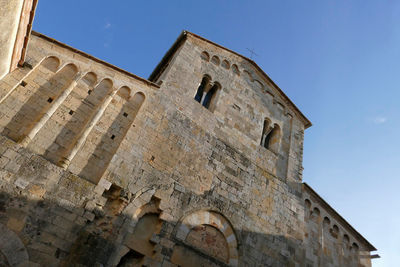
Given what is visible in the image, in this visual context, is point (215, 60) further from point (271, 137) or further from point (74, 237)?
point (74, 237)

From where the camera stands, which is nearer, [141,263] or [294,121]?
[141,263]

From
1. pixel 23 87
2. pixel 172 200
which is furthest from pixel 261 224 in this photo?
pixel 23 87

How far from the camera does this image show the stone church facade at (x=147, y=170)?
5.56 m

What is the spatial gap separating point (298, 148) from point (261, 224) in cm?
433

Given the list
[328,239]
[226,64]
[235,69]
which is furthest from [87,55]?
[328,239]

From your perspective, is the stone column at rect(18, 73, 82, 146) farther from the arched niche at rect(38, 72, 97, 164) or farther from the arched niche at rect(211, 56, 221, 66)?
the arched niche at rect(211, 56, 221, 66)

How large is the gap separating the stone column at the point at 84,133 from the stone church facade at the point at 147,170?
0.10 ft

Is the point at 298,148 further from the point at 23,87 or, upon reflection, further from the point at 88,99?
the point at 23,87

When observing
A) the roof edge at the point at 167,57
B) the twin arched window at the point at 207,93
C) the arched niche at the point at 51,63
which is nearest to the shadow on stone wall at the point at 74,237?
the arched niche at the point at 51,63

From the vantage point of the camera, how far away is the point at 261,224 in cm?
858

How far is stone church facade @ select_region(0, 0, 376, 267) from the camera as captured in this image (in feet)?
18.2

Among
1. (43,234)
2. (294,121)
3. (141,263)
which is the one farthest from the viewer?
(294,121)

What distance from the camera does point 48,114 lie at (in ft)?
21.0

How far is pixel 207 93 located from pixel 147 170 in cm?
443
